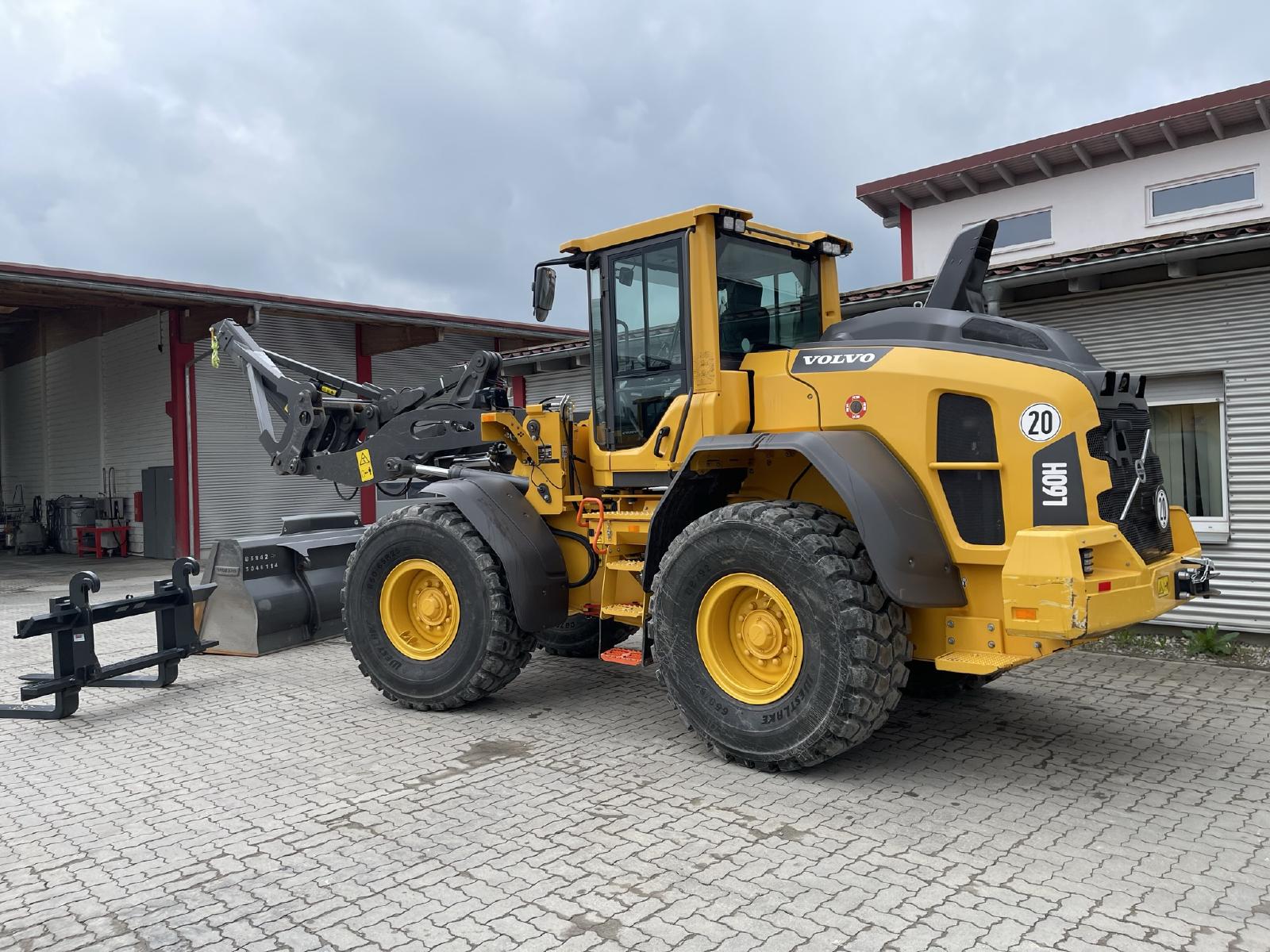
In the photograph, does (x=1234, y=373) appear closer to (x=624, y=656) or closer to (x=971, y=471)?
(x=971, y=471)

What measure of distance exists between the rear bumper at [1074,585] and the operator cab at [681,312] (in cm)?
183

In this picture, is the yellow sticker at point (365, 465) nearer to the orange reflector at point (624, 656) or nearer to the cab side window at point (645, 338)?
the cab side window at point (645, 338)

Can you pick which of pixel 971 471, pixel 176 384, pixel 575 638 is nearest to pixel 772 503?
pixel 971 471

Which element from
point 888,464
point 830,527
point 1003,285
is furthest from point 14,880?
point 1003,285

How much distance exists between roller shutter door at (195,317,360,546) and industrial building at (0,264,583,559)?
0.08ft

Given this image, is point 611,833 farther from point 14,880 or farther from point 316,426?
point 316,426

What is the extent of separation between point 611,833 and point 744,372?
2.69 meters

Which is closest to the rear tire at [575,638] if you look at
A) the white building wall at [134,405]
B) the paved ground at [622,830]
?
the paved ground at [622,830]

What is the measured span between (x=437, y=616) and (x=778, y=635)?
8.44ft

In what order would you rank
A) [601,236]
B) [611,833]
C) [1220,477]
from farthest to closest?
[1220,477] < [601,236] < [611,833]

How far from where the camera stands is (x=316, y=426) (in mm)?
7512

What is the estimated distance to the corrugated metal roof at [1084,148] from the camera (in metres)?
12.4

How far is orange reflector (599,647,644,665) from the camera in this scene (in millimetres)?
5602

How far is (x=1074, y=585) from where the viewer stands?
4.12m
